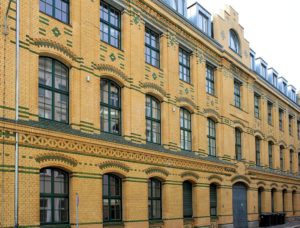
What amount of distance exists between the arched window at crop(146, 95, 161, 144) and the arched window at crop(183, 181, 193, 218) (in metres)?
3.67

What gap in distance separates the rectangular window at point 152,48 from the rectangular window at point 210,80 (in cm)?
570

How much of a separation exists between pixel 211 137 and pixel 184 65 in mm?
5153

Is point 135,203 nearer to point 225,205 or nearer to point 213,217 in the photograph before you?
point 213,217

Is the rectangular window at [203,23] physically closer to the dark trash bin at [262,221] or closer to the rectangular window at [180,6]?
the rectangular window at [180,6]

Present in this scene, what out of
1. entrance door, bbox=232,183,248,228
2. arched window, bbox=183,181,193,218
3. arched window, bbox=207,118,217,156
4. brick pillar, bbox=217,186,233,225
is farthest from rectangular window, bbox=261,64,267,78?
arched window, bbox=183,181,193,218

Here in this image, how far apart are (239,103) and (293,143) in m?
15.4

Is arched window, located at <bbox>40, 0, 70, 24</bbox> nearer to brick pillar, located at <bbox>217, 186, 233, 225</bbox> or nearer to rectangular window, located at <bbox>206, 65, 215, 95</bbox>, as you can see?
rectangular window, located at <bbox>206, 65, 215, 95</bbox>

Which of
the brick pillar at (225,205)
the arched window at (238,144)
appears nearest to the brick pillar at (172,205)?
the brick pillar at (225,205)

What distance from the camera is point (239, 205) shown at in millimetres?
29484

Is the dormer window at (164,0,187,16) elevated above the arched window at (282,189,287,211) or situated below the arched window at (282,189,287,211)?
above

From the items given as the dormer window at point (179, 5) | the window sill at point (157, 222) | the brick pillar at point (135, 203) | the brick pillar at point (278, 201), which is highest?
the dormer window at point (179, 5)

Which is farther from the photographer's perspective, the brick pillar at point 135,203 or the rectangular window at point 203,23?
the rectangular window at point 203,23

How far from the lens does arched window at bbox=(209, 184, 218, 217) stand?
1031 inches

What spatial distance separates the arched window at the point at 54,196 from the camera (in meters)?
15.1
